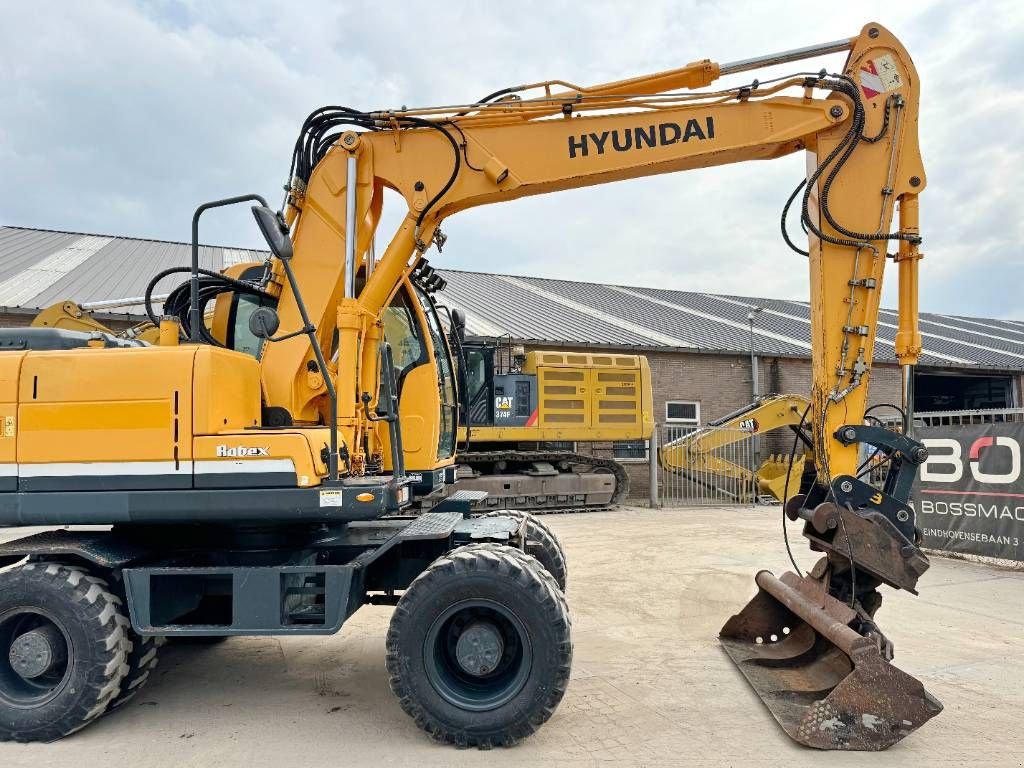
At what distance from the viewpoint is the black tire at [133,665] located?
4.32 m

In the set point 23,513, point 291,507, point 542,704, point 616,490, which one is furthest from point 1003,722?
point 616,490

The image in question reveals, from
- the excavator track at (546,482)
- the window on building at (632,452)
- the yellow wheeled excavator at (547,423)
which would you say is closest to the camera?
the excavator track at (546,482)

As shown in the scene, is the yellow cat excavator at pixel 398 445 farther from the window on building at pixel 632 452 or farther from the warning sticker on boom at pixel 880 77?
the window on building at pixel 632 452

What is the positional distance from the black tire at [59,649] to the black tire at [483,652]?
1592 millimetres

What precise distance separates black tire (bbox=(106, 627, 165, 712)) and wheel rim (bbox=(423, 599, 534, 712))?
177 cm

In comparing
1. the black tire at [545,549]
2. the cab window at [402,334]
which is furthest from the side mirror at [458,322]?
the black tire at [545,549]

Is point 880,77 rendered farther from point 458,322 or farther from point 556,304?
point 556,304

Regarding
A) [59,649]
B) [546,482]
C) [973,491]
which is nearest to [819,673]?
[59,649]

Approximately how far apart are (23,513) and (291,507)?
1535 millimetres

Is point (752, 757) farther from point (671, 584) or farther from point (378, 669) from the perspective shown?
point (671, 584)

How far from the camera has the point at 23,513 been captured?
4230 mm

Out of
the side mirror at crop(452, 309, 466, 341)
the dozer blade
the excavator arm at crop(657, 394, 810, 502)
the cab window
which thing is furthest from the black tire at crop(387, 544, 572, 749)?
the excavator arm at crop(657, 394, 810, 502)

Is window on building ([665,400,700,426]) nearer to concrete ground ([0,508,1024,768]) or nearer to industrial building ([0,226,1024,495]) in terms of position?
industrial building ([0,226,1024,495])

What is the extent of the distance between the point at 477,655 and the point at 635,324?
67.0 feet
